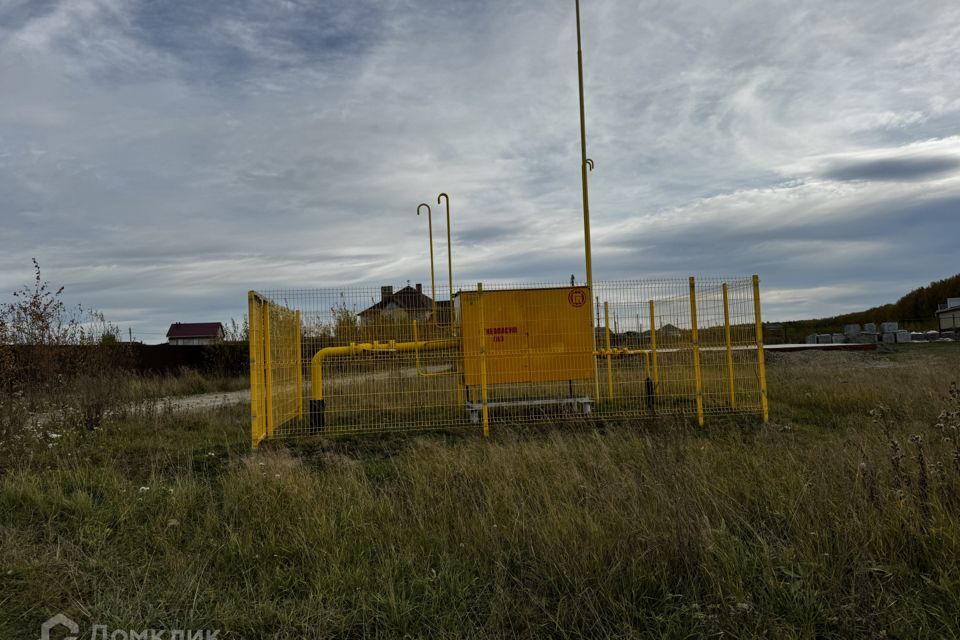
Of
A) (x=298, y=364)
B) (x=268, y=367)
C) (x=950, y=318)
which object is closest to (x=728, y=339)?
(x=298, y=364)

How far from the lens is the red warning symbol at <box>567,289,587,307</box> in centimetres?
1066

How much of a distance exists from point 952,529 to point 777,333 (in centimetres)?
5857

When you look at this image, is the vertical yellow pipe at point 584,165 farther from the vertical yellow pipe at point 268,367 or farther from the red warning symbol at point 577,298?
the vertical yellow pipe at point 268,367

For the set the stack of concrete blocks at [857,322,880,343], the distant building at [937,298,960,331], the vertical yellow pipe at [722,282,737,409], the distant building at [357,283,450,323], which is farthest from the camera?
the distant building at [937,298,960,331]

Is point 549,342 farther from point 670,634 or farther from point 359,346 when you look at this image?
point 670,634

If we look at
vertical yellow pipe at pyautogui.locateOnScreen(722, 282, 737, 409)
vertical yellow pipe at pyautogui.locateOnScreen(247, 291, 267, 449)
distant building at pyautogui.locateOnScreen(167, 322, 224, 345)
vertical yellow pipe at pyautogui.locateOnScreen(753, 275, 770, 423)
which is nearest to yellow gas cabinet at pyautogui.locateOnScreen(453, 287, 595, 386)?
vertical yellow pipe at pyautogui.locateOnScreen(722, 282, 737, 409)

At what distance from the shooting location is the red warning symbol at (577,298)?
10.7 m

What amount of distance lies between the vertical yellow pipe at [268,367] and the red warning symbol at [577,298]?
467 centimetres

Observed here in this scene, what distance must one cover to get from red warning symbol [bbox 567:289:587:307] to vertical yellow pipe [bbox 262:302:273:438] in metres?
4.67

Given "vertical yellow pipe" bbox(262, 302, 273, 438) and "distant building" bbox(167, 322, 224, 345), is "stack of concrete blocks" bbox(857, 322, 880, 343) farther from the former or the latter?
"distant building" bbox(167, 322, 224, 345)

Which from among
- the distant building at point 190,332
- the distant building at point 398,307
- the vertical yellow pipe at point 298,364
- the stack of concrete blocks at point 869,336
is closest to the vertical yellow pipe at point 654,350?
the distant building at point 398,307

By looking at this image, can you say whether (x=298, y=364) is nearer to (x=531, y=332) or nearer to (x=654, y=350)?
(x=531, y=332)

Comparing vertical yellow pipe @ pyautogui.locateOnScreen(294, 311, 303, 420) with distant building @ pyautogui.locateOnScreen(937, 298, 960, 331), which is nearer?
vertical yellow pipe @ pyautogui.locateOnScreen(294, 311, 303, 420)

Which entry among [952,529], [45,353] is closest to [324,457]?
[952,529]
